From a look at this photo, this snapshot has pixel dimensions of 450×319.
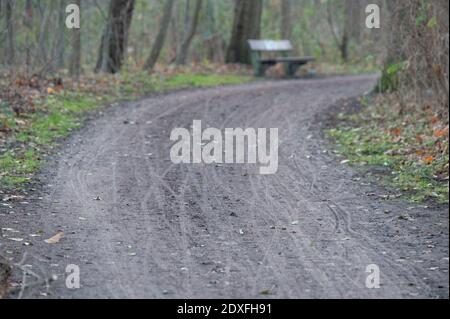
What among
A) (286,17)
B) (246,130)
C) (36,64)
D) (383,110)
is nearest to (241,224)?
(246,130)

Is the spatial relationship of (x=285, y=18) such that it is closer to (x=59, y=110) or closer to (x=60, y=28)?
(x=60, y=28)

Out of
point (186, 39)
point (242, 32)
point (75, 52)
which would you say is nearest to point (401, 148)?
point (75, 52)

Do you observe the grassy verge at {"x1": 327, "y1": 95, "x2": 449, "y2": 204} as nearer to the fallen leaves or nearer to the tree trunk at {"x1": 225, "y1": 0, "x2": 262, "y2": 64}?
the fallen leaves

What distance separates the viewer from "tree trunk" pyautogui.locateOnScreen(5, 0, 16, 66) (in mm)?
15805

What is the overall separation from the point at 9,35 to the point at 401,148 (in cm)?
897

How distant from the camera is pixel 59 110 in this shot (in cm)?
1509

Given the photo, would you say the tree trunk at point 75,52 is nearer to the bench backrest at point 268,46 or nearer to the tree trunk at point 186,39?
the bench backrest at point 268,46

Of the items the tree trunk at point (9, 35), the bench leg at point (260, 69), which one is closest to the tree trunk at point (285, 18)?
the bench leg at point (260, 69)

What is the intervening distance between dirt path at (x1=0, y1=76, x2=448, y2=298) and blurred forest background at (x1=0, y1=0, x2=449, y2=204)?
1.21 metres

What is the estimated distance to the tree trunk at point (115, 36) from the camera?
20.4m

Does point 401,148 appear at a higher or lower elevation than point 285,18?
lower

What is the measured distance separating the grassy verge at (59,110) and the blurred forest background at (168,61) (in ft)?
0.09

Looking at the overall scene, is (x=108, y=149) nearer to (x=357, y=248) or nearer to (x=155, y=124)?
(x=155, y=124)

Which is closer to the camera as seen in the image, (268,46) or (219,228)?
(219,228)
